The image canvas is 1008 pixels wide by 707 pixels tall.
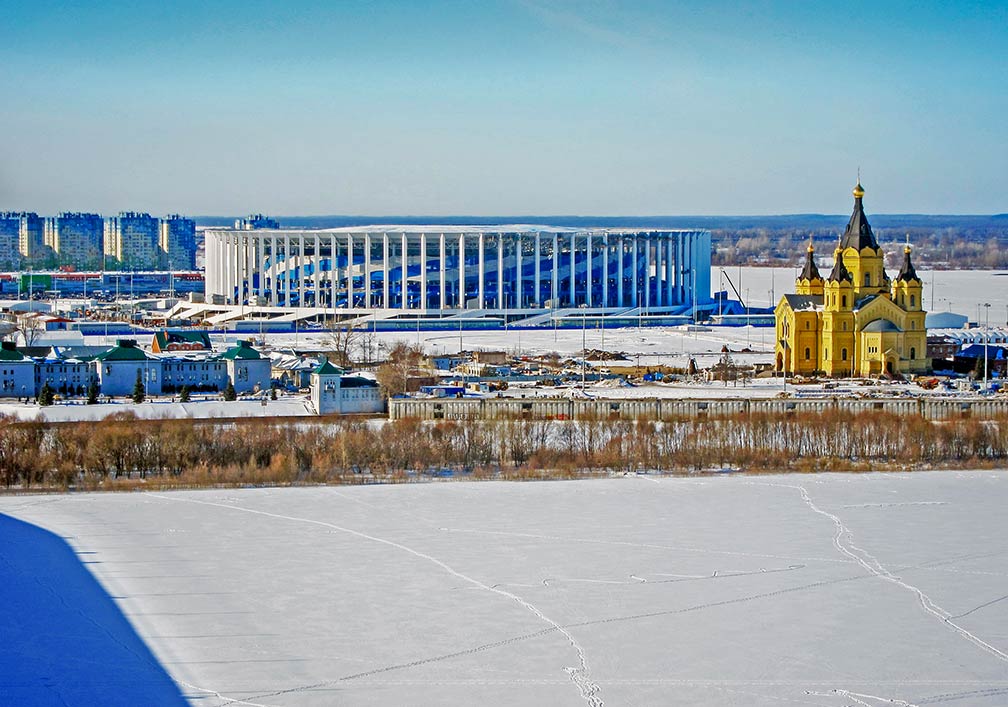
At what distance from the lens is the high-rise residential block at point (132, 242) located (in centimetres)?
11012

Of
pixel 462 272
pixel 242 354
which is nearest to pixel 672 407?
pixel 242 354

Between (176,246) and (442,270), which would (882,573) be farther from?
(176,246)

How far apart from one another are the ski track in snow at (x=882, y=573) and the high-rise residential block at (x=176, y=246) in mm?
95536

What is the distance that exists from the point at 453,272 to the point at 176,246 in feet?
204

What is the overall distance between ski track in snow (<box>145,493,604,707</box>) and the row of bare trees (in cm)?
208

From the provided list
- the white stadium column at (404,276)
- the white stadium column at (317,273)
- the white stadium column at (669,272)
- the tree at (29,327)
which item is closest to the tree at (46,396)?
the tree at (29,327)

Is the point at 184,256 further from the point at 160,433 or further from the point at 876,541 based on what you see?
the point at 876,541

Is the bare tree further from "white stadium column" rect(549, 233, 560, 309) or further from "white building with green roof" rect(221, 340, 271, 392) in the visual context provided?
"white stadium column" rect(549, 233, 560, 309)

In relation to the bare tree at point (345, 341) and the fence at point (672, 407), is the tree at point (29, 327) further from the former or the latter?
the fence at point (672, 407)

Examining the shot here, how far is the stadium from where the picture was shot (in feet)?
176

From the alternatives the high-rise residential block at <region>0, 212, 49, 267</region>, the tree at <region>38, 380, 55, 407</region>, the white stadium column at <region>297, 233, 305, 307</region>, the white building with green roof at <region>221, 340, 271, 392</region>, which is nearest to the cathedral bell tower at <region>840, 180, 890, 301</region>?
the white building with green roof at <region>221, 340, 271, 392</region>

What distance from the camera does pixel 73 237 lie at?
11369 cm

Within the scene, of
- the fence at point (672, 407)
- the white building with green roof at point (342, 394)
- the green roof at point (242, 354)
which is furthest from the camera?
the green roof at point (242, 354)

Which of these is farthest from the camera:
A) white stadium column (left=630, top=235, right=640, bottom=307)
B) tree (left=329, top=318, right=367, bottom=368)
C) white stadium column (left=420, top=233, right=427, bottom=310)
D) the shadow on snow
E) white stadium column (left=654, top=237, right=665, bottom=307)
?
white stadium column (left=654, top=237, right=665, bottom=307)
